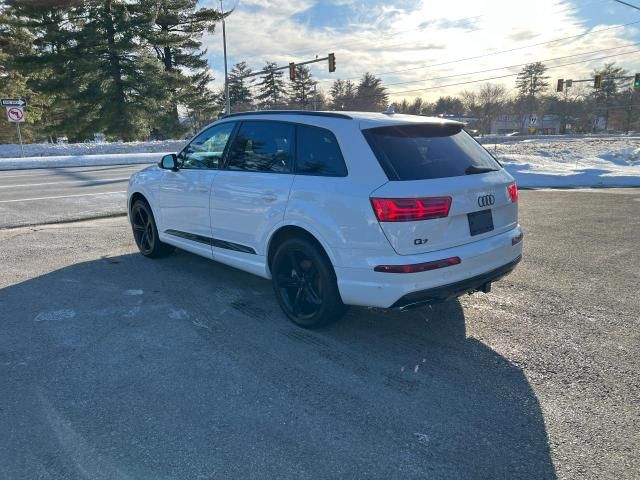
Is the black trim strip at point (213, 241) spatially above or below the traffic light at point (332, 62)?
below

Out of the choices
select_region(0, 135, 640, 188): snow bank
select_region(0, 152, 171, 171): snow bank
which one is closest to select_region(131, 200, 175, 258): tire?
select_region(0, 135, 640, 188): snow bank

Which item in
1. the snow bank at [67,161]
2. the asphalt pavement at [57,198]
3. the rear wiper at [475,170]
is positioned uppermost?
the rear wiper at [475,170]

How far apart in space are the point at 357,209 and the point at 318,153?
28.5 inches

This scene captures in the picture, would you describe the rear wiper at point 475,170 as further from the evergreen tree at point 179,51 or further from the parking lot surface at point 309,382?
the evergreen tree at point 179,51

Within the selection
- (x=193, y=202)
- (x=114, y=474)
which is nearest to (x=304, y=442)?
(x=114, y=474)

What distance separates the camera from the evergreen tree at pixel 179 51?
38438 mm

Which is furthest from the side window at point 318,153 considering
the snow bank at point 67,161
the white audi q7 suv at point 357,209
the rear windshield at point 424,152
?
the snow bank at point 67,161

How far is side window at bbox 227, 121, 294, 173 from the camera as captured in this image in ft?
13.4

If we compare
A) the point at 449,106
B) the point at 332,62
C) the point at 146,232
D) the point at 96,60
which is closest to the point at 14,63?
the point at 96,60

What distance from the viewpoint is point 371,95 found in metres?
86.1

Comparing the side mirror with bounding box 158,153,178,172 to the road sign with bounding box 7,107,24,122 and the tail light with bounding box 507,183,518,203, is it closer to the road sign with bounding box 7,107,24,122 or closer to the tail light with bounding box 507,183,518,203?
the tail light with bounding box 507,183,518,203

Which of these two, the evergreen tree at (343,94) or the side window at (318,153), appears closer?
the side window at (318,153)

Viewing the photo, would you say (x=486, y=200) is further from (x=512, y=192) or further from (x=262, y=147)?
(x=262, y=147)

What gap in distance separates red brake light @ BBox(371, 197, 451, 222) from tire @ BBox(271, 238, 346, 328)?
670mm
